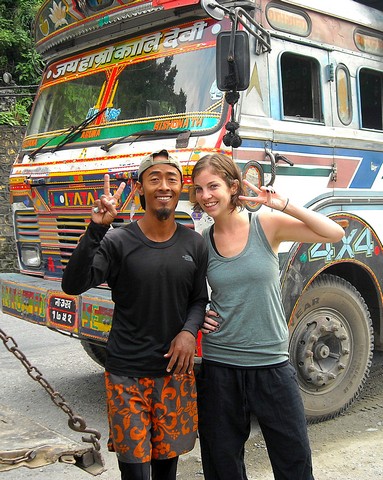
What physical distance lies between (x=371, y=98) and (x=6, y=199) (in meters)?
8.12

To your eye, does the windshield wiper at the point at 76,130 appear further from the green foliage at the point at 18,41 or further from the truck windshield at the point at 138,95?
the green foliage at the point at 18,41

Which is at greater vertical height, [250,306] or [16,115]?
[16,115]

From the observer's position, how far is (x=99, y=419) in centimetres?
482

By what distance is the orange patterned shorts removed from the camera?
8.48 feet

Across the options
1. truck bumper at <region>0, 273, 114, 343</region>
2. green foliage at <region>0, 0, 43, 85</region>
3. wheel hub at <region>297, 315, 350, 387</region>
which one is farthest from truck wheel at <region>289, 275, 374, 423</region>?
green foliage at <region>0, 0, 43, 85</region>

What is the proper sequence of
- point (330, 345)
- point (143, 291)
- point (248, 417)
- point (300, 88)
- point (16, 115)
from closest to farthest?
point (143, 291), point (248, 417), point (300, 88), point (330, 345), point (16, 115)

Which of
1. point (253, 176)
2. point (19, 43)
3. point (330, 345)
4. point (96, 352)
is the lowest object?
point (96, 352)

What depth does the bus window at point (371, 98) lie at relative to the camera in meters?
4.92

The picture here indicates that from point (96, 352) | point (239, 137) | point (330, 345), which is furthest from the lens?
point (96, 352)

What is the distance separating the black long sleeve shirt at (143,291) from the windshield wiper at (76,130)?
2307 mm

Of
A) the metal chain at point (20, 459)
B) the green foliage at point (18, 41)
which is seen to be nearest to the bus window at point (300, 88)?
the metal chain at point (20, 459)

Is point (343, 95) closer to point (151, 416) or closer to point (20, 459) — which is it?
point (151, 416)

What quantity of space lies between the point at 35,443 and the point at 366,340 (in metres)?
3.15

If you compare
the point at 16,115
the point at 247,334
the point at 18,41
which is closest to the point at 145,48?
the point at 247,334
